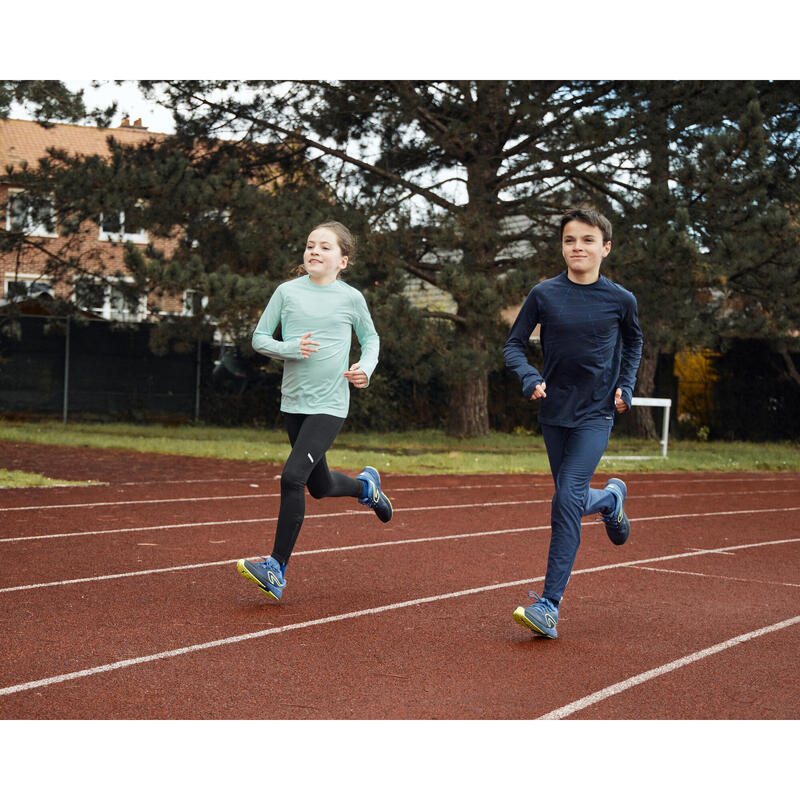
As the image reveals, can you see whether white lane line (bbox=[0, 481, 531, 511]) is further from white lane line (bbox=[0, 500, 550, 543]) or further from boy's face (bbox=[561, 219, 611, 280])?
boy's face (bbox=[561, 219, 611, 280])

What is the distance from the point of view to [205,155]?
2133cm

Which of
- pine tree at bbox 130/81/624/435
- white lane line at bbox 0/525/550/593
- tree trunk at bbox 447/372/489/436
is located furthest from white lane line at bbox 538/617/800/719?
tree trunk at bbox 447/372/489/436

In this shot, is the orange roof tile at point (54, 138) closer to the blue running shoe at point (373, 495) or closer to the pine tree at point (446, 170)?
the pine tree at point (446, 170)

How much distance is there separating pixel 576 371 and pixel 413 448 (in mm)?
14086

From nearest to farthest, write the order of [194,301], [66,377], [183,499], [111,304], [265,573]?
[265,573] < [183,499] < [194,301] < [111,304] < [66,377]

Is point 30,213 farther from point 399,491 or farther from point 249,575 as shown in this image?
point 249,575

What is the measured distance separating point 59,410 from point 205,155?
21.6ft

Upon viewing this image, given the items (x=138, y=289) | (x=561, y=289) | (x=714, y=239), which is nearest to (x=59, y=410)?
(x=138, y=289)

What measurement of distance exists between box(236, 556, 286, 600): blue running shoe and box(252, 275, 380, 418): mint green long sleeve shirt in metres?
0.82

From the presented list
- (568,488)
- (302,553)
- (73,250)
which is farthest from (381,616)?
(73,250)

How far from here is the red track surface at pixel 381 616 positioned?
4.06 metres

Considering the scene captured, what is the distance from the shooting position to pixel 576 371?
514 centimetres

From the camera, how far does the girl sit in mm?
5551

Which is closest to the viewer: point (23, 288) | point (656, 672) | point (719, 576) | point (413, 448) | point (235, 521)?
point (656, 672)
